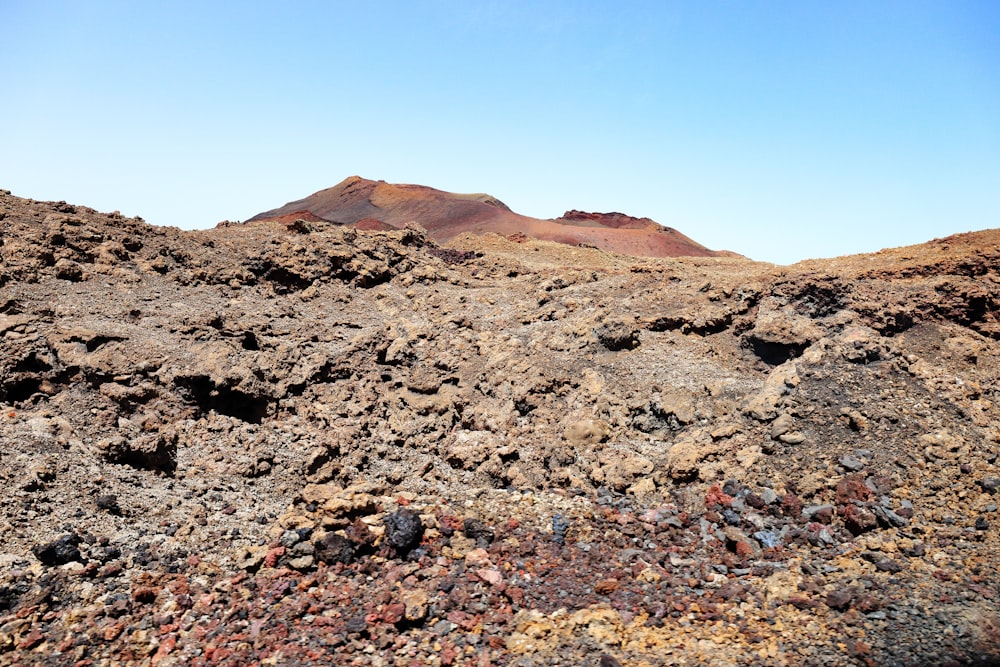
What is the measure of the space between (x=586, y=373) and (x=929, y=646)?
13.8 ft

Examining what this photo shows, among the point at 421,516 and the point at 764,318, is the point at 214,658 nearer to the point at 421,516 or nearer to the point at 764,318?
the point at 421,516

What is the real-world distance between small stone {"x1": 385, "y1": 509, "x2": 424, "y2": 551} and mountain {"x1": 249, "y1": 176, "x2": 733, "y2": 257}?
23233 mm

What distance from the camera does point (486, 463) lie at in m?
6.47

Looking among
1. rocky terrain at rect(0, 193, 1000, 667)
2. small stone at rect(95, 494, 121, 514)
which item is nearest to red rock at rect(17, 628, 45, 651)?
rocky terrain at rect(0, 193, 1000, 667)

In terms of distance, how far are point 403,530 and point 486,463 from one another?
132cm

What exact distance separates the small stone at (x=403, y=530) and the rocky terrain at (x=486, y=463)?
0.03 m

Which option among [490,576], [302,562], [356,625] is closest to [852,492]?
[490,576]

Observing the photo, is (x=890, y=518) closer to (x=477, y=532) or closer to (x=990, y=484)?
(x=990, y=484)

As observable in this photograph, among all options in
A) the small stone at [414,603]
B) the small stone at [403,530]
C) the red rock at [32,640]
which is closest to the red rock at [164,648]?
the red rock at [32,640]

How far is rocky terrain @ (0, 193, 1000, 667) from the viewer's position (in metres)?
4.50

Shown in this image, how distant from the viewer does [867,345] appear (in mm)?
7121

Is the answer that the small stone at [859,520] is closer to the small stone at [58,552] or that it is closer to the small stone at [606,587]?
the small stone at [606,587]

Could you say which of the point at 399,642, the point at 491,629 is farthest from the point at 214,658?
the point at 491,629

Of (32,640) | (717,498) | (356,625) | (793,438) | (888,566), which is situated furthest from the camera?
(793,438)
